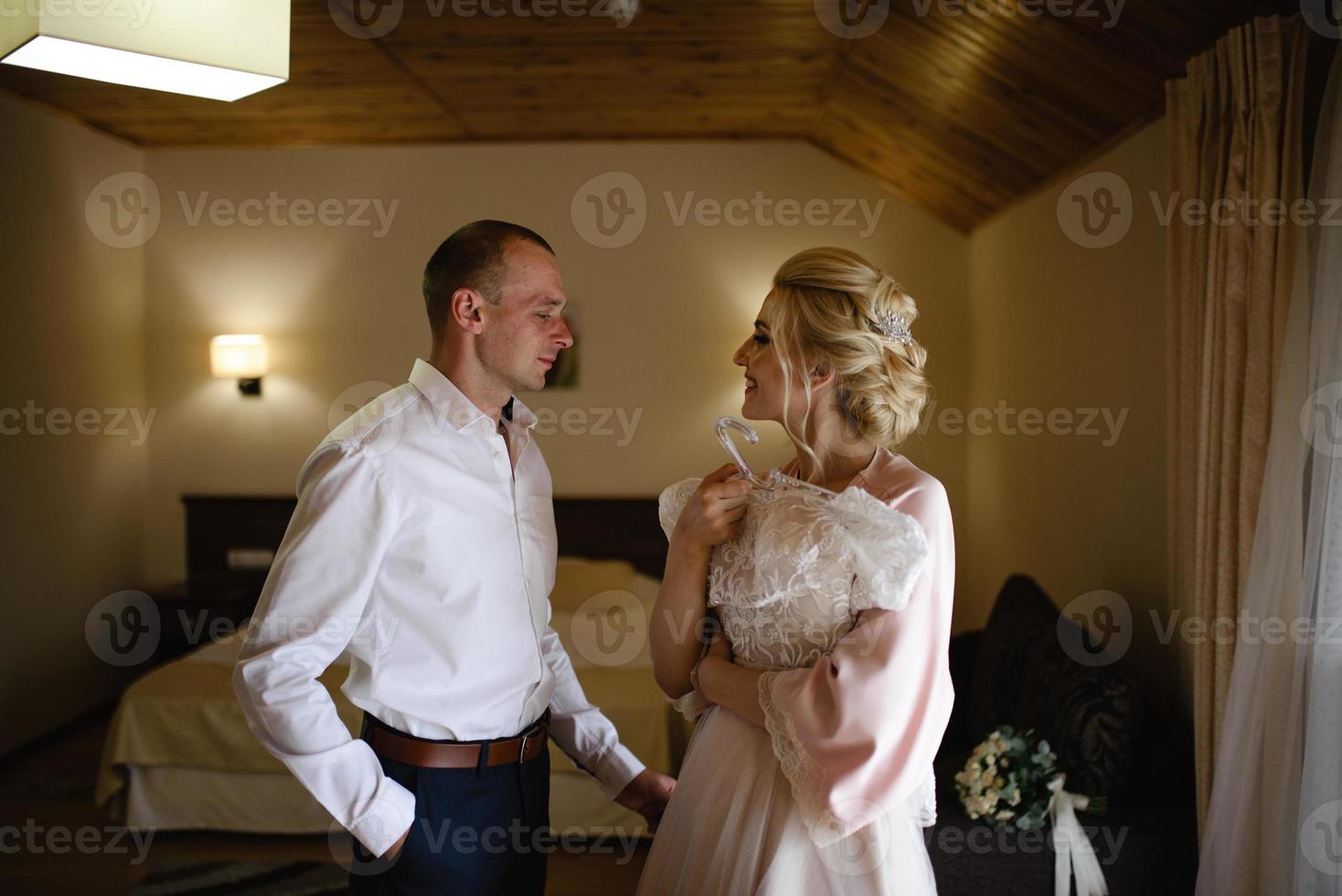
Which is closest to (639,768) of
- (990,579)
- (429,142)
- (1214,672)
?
(1214,672)

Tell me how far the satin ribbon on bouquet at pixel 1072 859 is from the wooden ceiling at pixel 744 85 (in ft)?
6.25

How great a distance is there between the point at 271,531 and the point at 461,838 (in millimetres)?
4389

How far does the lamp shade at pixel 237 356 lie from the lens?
5430 millimetres

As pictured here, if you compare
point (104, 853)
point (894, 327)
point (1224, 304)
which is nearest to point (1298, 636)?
point (1224, 304)

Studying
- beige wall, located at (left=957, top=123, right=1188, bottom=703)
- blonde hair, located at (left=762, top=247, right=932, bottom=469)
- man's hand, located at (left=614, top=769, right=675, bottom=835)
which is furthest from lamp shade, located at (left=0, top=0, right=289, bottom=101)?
beige wall, located at (left=957, top=123, right=1188, bottom=703)

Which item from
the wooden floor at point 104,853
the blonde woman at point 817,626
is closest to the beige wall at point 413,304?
the wooden floor at point 104,853

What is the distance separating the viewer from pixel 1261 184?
2150 mm

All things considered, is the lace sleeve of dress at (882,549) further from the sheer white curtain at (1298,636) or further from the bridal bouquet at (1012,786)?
the bridal bouquet at (1012,786)

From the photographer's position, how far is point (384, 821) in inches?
60.0

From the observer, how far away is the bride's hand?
5.13 feet

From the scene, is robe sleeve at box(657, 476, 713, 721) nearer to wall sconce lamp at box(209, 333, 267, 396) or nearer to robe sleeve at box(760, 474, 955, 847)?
robe sleeve at box(760, 474, 955, 847)

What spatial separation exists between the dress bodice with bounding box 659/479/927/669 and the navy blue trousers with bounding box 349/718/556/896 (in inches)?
18.1

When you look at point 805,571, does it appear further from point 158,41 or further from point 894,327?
point 158,41

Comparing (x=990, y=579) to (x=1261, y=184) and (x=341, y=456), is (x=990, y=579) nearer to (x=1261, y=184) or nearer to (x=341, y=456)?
(x=1261, y=184)
